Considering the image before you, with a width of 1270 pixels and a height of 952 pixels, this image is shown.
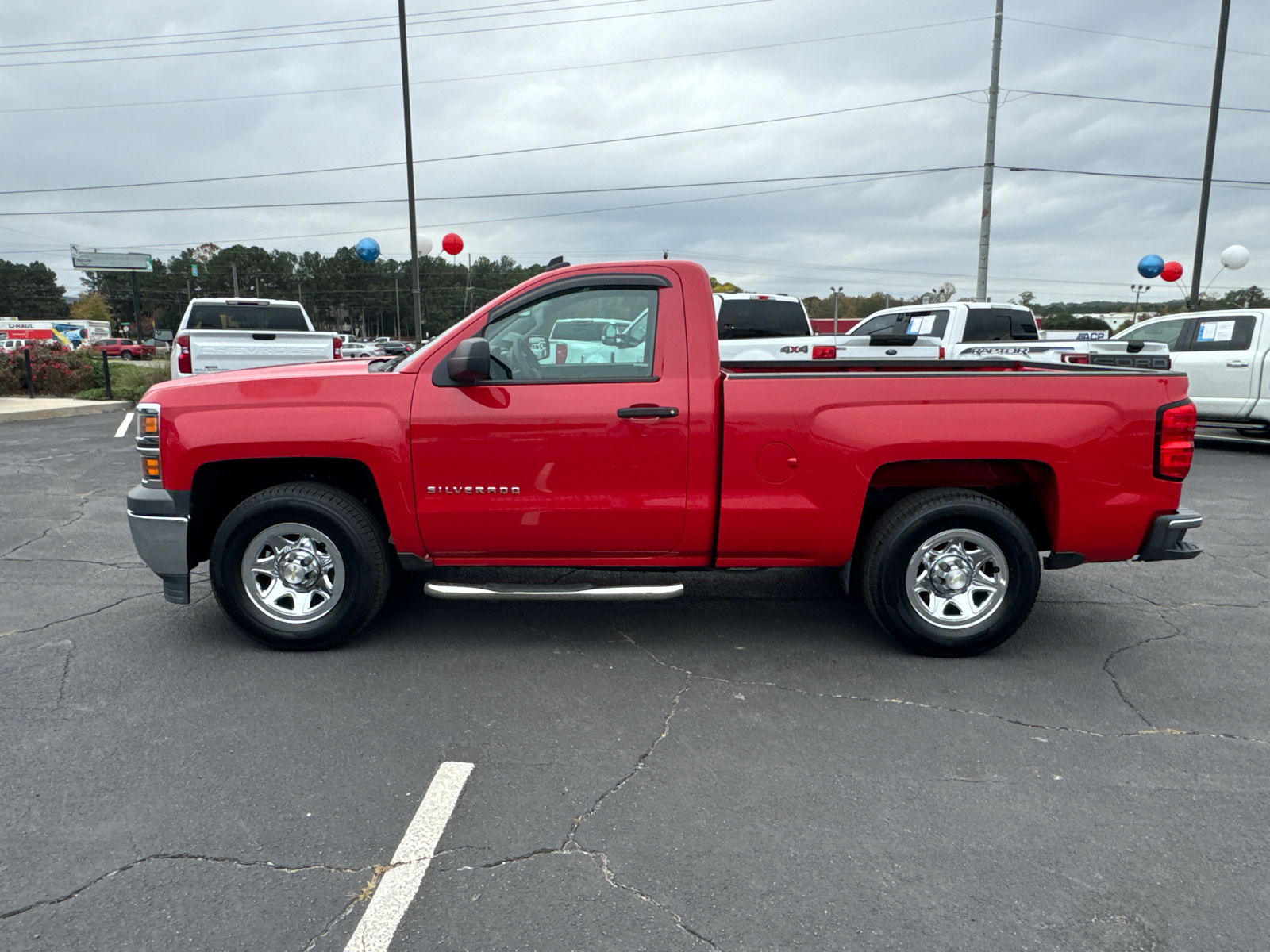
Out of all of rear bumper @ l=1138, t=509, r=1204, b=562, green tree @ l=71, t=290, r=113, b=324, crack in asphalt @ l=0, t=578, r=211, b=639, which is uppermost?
green tree @ l=71, t=290, r=113, b=324

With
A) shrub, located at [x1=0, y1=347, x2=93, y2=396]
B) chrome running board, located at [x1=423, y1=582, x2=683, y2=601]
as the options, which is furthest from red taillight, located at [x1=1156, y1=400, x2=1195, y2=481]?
shrub, located at [x1=0, y1=347, x2=93, y2=396]

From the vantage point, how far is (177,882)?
2.59 m

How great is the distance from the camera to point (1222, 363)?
11.8 metres

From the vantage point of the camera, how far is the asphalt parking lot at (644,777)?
8.09 ft

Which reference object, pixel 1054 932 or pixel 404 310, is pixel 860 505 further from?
pixel 404 310

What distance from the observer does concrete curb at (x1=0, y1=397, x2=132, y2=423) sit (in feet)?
47.9

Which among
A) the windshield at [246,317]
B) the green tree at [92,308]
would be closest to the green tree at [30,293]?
the green tree at [92,308]

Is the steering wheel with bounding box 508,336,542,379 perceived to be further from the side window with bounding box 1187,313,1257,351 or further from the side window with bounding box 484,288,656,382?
the side window with bounding box 1187,313,1257,351

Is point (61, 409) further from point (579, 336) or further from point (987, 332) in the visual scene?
point (987, 332)

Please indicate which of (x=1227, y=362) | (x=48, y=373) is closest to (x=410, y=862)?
(x=1227, y=362)

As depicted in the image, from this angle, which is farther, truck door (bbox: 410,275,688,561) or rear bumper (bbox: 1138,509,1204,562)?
rear bumper (bbox: 1138,509,1204,562)

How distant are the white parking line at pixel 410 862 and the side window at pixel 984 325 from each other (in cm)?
1191

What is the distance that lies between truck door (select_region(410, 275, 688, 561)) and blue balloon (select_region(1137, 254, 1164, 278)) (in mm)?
19292

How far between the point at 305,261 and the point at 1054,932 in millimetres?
137062
